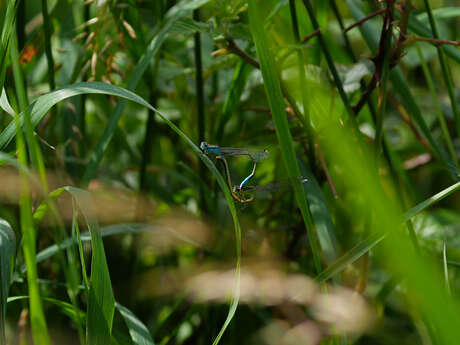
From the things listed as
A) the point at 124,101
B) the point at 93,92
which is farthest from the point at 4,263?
the point at 124,101

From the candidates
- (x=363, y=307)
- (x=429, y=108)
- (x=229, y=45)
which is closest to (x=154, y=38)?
(x=229, y=45)

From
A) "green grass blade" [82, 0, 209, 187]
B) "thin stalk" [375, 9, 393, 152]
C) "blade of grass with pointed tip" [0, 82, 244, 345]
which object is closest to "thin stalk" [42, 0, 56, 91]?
"green grass blade" [82, 0, 209, 187]

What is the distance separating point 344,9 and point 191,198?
0.90m

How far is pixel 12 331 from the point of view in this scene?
907 mm

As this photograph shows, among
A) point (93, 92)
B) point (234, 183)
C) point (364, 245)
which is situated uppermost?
point (93, 92)

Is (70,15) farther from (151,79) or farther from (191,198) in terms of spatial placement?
(191,198)

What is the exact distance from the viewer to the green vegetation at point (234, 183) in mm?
707

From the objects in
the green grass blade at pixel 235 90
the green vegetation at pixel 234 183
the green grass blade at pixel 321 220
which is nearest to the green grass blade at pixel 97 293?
the green vegetation at pixel 234 183

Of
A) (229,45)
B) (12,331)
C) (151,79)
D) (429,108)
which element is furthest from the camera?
(429,108)

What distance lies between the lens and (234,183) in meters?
1.03

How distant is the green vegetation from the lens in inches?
27.8

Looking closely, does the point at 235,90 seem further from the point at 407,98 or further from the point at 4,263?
the point at 4,263

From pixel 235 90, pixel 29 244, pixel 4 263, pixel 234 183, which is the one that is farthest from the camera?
pixel 234 183

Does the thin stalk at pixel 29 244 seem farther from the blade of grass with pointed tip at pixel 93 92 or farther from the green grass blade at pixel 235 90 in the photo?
the green grass blade at pixel 235 90
